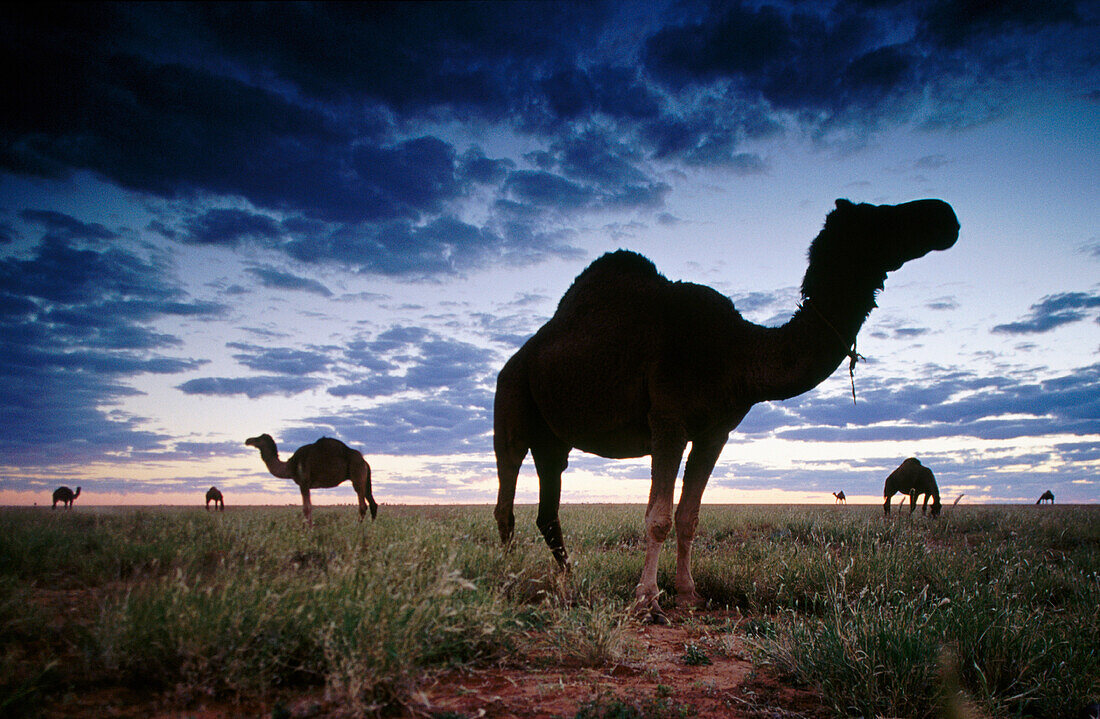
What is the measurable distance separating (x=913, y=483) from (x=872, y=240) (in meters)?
19.6

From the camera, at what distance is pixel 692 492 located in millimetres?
6492

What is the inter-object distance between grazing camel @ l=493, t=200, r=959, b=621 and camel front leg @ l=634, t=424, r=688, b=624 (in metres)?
0.01

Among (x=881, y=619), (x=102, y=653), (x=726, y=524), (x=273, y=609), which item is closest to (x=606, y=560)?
(x=881, y=619)

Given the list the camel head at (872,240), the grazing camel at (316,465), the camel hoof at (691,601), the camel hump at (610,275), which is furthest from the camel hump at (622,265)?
the grazing camel at (316,465)

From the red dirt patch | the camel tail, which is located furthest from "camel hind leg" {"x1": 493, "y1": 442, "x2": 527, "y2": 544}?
the camel tail

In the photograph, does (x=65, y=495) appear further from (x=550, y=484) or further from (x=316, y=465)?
(x=550, y=484)

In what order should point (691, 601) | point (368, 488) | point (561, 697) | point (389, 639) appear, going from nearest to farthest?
1. point (389, 639)
2. point (561, 697)
3. point (691, 601)
4. point (368, 488)

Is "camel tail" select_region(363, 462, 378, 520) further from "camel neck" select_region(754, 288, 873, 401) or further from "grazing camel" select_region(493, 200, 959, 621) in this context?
"camel neck" select_region(754, 288, 873, 401)

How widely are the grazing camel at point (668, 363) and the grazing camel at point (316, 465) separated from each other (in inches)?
421

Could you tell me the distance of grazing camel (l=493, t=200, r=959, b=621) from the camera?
5457 mm

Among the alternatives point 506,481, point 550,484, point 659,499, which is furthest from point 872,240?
point 506,481

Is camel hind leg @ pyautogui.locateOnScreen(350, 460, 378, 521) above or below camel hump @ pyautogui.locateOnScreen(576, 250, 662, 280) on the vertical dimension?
below

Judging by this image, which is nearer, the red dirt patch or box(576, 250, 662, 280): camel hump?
the red dirt patch

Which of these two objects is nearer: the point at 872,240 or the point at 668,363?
the point at 872,240
